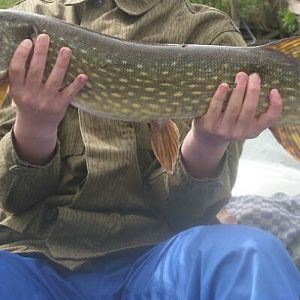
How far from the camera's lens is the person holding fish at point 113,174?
60.6 inches

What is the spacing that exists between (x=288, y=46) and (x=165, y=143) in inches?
16.2

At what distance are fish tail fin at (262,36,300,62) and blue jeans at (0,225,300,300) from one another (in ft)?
1.57

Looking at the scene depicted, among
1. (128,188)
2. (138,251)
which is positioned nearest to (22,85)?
(128,188)

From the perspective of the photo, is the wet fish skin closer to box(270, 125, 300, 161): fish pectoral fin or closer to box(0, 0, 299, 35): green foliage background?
box(270, 125, 300, 161): fish pectoral fin

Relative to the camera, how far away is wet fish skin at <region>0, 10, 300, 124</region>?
159 centimetres

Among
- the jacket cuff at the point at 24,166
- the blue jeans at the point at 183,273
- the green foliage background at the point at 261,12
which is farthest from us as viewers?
the green foliage background at the point at 261,12

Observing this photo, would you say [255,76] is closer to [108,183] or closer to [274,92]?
[274,92]

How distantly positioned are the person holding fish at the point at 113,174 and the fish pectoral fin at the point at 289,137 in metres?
0.08

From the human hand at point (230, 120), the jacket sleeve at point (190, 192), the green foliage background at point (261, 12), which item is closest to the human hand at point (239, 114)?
the human hand at point (230, 120)

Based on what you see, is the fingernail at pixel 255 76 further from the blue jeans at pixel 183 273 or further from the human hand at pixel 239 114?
the blue jeans at pixel 183 273

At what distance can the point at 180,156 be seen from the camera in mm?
1733

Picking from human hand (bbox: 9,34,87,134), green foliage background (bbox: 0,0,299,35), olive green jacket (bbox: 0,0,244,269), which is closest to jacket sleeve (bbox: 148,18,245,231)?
olive green jacket (bbox: 0,0,244,269)

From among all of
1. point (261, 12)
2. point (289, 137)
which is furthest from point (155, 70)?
point (261, 12)

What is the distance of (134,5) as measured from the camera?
6.06 feet
